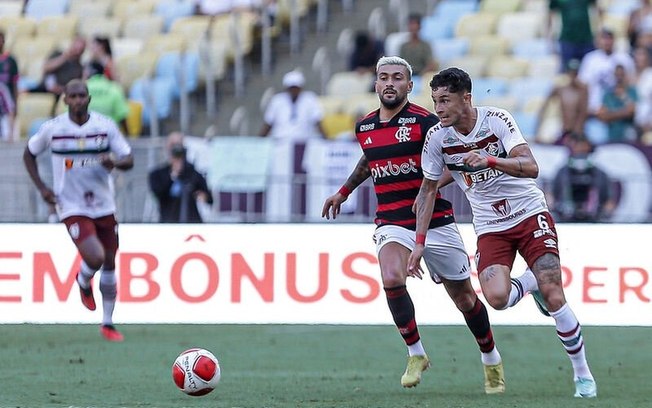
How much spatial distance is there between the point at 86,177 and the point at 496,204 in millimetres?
5807

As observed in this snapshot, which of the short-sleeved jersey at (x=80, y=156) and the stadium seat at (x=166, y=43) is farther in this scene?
the stadium seat at (x=166, y=43)

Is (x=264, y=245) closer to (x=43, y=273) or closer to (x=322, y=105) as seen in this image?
(x=43, y=273)

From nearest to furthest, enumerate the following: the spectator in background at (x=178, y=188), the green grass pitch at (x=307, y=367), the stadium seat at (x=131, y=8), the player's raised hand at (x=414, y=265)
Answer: the green grass pitch at (x=307, y=367)
the player's raised hand at (x=414, y=265)
the spectator in background at (x=178, y=188)
the stadium seat at (x=131, y=8)

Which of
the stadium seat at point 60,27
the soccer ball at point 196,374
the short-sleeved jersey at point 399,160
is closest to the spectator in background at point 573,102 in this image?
the stadium seat at point 60,27

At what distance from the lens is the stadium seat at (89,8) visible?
25125 millimetres

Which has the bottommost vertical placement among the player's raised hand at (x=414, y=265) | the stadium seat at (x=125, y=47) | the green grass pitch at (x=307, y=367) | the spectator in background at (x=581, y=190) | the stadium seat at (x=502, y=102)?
the green grass pitch at (x=307, y=367)

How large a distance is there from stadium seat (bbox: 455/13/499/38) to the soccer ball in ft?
44.8

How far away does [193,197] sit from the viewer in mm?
19094

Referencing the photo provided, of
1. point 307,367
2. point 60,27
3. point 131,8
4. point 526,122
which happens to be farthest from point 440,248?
point 131,8

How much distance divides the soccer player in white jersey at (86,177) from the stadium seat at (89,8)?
10470 millimetres

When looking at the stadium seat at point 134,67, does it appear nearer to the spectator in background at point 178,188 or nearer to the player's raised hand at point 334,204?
the spectator in background at point 178,188

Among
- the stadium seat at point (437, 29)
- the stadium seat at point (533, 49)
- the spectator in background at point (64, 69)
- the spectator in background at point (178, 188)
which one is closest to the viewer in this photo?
the spectator in background at point (178, 188)

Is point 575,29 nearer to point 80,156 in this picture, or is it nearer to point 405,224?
point 80,156

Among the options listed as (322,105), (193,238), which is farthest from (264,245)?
(322,105)
